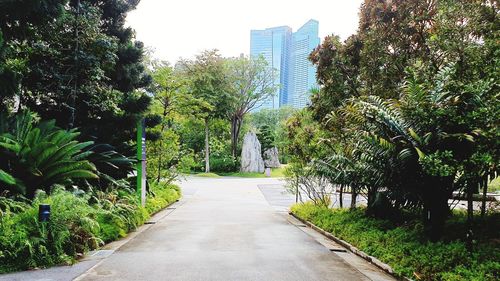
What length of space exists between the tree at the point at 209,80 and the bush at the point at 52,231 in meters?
27.2

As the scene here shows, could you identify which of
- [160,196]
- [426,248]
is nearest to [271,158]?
[160,196]

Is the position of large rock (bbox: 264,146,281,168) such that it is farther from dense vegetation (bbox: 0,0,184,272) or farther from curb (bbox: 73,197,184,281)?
curb (bbox: 73,197,184,281)

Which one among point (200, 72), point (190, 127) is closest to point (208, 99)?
point (200, 72)

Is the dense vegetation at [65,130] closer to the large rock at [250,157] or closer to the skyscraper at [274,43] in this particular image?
the large rock at [250,157]

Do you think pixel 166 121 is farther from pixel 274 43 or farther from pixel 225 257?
pixel 274 43

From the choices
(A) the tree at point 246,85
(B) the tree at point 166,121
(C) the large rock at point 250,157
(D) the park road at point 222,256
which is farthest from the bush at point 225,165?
(D) the park road at point 222,256

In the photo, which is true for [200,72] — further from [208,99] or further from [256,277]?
[256,277]

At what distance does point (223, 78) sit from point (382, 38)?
93.6 feet

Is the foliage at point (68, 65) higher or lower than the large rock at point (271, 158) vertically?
higher

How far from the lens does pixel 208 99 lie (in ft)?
115

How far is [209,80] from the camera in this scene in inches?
1403

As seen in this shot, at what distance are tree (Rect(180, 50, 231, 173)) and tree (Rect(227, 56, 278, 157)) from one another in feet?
3.21

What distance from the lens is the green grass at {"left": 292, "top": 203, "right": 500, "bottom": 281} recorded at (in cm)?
510

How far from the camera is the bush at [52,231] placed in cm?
554
